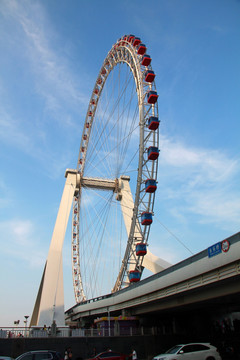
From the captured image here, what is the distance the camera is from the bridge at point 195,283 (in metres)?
15.1

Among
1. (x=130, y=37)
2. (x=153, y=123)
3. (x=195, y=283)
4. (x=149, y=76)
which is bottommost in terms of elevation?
(x=195, y=283)

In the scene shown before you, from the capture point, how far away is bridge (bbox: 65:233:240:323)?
49.6 ft

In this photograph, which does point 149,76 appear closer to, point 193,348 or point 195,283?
point 195,283

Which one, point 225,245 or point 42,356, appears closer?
point 225,245

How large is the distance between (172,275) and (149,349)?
8891 mm

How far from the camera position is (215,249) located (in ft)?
51.9

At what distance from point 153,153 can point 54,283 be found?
65.6 feet

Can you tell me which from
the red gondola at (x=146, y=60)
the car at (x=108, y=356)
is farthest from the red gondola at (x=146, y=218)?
the car at (x=108, y=356)

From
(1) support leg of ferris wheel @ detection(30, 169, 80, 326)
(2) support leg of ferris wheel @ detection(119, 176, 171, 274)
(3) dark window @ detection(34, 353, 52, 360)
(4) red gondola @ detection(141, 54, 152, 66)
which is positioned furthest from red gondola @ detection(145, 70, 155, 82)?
(3) dark window @ detection(34, 353, 52, 360)

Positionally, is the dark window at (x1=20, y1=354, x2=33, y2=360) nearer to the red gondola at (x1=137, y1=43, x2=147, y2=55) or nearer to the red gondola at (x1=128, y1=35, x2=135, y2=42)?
the red gondola at (x1=137, y1=43, x2=147, y2=55)

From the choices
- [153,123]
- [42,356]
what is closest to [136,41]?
[153,123]

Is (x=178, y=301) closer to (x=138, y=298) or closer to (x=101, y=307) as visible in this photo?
(x=138, y=298)

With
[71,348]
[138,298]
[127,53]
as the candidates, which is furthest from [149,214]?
[127,53]

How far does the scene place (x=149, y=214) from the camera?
109 ft
